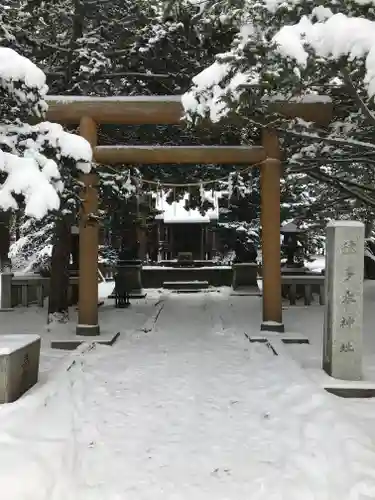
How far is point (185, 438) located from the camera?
5.32 metres

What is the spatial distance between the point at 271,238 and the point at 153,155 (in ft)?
9.24

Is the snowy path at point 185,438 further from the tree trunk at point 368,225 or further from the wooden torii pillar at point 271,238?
the tree trunk at point 368,225

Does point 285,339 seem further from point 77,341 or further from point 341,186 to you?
point 77,341

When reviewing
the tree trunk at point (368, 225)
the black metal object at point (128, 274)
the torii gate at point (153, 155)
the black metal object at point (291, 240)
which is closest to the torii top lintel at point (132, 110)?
the torii gate at point (153, 155)

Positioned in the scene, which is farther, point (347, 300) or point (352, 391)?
point (347, 300)

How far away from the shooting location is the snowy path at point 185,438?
4223mm

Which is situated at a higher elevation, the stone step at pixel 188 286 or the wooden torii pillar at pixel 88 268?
the wooden torii pillar at pixel 88 268

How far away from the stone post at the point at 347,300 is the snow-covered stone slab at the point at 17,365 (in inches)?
151

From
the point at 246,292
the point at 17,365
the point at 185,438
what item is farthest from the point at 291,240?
the point at 185,438

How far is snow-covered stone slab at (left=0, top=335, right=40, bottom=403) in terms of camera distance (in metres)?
5.80

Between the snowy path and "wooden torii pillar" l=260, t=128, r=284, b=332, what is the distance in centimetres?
221

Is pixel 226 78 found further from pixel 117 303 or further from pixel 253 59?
pixel 117 303

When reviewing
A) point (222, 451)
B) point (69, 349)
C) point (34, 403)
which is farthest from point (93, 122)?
point (222, 451)

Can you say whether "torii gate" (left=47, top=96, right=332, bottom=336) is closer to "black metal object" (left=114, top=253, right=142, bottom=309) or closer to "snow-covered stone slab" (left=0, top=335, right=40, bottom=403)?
"snow-covered stone slab" (left=0, top=335, right=40, bottom=403)
